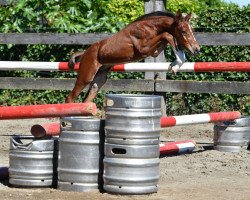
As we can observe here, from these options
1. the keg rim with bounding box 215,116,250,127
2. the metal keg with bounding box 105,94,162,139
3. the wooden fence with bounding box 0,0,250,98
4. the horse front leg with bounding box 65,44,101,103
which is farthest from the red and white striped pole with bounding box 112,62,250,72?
the metal keg with bounding box 105,94,162,139

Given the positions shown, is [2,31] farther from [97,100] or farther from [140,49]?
[140,49]

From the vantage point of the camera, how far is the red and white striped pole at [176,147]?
894 centimetres

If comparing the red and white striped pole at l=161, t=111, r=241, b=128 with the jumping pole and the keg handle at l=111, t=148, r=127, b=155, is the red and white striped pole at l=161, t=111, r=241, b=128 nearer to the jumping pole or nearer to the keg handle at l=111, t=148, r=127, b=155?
the jumping pole

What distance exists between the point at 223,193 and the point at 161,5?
6.04 m

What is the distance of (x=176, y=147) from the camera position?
9117 mm

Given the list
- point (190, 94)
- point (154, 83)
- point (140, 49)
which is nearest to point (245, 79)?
point (190, 94)

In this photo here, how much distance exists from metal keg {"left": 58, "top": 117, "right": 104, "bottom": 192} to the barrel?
0.11 metres

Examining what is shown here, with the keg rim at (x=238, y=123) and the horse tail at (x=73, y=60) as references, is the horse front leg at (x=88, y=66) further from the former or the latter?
the keg rim at (x=238, y=123)

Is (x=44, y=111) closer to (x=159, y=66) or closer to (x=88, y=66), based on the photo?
(x=88, y=66)

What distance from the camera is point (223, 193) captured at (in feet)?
22.3

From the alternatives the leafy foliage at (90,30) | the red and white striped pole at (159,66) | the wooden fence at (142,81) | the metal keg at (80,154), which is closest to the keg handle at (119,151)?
the metal keg at (80,154)

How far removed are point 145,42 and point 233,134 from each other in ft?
6.11

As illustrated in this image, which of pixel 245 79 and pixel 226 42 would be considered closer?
pixel 226 42

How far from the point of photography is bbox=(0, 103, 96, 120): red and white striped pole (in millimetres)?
6281
